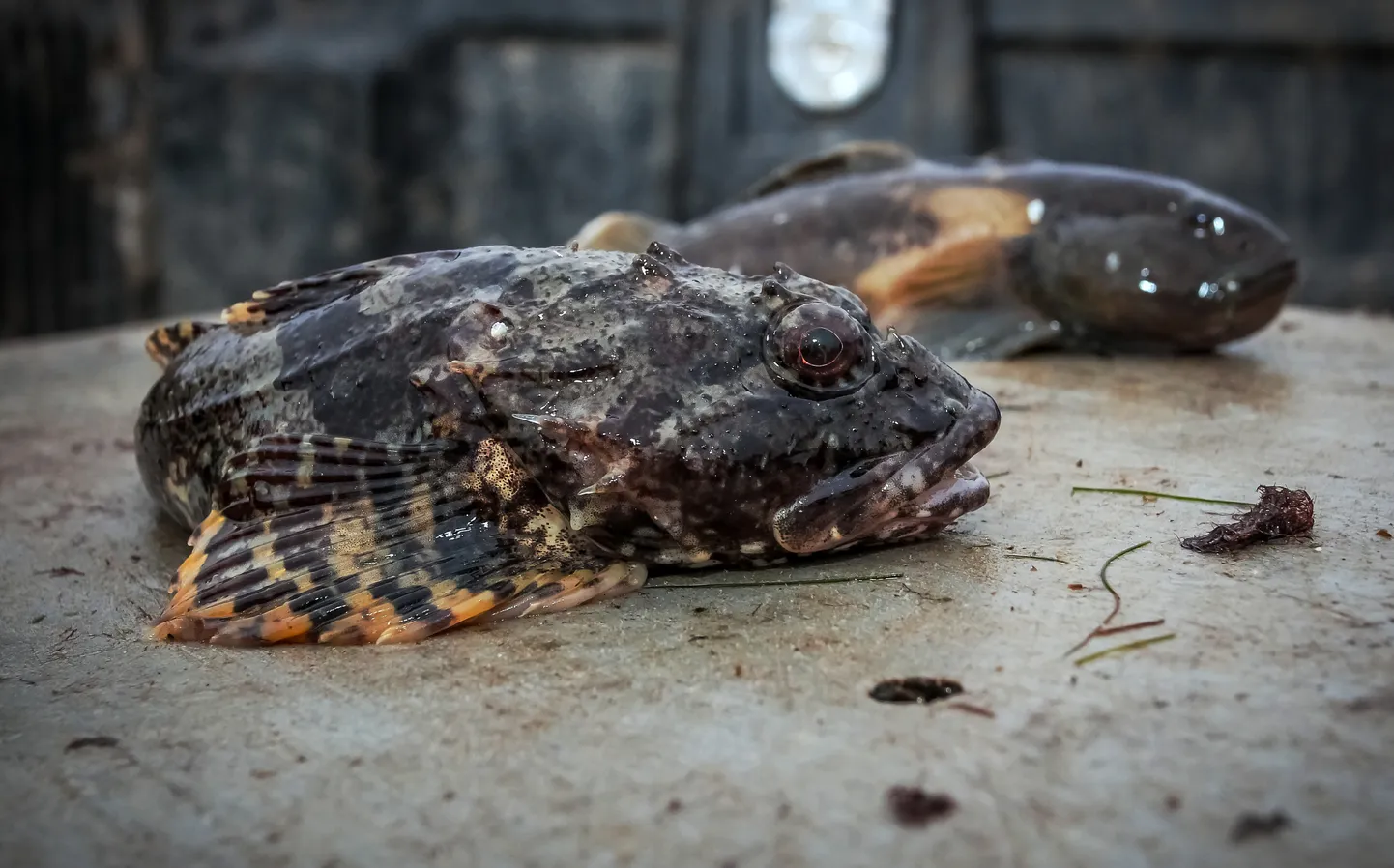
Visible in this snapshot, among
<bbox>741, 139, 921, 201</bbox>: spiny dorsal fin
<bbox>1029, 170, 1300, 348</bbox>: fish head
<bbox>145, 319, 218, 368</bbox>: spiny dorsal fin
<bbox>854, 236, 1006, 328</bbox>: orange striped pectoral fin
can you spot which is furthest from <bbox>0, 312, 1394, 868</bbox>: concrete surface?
<bbox>741, 139, 921, 201</bbox>: spiny dorsal fin

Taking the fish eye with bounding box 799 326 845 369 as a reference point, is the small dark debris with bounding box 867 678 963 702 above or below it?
below

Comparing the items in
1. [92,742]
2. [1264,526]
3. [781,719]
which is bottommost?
[92,742]

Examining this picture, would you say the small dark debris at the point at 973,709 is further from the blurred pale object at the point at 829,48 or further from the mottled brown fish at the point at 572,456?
the blurred pale object at the point at 829,48

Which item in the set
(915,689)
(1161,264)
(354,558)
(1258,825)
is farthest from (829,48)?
(1258,825)

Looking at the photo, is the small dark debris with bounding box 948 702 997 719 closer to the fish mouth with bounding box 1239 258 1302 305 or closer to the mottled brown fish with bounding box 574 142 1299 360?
the mottled brown fish with bounding box 574 142 1299 360

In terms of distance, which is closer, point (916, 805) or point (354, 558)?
point (916, 805)

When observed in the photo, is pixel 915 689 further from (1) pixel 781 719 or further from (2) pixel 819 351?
(2) pixel 819 351

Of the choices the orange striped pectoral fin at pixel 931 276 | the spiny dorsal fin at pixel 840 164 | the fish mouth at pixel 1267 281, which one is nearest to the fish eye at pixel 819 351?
the orange striped pectoral fin at pixel 931 276
